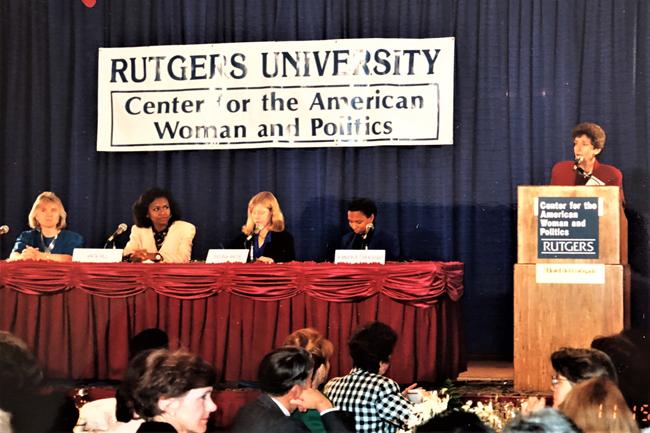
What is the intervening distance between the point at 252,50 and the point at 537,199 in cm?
235

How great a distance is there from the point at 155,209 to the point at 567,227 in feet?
8.04

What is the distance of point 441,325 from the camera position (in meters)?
5.17

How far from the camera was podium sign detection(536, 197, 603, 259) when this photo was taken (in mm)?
4961

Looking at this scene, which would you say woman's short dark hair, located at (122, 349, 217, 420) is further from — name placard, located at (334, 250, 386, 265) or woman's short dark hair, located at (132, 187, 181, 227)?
woman's short dark hair, located at (132, 187, 181, 227)

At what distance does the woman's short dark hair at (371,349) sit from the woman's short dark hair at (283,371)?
483 millimetres

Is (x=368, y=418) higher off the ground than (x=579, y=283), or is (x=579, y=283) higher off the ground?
(x=579, y=283)

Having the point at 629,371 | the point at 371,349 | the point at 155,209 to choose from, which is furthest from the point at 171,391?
the point at 155,209

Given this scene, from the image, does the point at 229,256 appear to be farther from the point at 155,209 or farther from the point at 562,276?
the point at 562,276

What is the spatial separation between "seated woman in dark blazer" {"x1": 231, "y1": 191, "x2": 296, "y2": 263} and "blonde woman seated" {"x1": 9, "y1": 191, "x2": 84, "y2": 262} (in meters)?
0.96

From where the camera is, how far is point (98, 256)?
5555 mm

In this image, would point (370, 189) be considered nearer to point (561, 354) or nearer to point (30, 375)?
point (561, 354)

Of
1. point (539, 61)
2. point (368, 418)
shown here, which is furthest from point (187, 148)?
point (368, 418)

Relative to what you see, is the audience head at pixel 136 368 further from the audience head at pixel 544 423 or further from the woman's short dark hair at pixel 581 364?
the woman's short dark hair at pixel 581 364

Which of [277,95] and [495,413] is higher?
[277,95]
